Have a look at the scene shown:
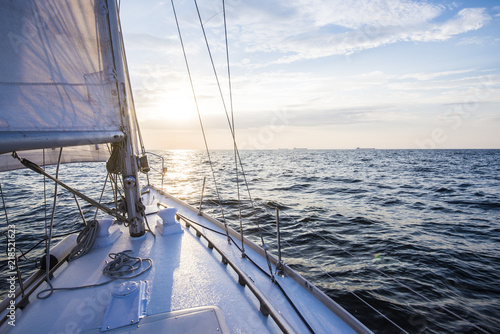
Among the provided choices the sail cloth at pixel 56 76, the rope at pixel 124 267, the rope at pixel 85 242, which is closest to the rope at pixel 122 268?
the rope at pixel 124 267

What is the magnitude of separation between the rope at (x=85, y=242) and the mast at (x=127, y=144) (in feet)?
1.89

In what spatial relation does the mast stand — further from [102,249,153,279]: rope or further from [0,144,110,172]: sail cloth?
[0,144,110,172]: sail cloth

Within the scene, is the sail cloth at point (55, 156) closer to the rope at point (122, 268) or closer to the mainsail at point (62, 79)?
the mainsail at point (62, 79)

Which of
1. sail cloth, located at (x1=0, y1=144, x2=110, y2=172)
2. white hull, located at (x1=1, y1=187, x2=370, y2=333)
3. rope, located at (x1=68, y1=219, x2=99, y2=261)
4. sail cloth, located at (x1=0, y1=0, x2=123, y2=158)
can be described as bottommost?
white hull, located at (x1=1, y1=187, x2=370, y2=333)

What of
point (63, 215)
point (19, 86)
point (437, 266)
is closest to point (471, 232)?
point (437, 266)

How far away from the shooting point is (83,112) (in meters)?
3.11

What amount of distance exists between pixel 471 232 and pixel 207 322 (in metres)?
9.93

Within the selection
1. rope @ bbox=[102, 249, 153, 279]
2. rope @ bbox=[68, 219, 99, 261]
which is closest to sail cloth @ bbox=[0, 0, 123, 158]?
rope @ bbox=[102, 249, 153, 279]

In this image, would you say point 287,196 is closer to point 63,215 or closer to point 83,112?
point 63,215

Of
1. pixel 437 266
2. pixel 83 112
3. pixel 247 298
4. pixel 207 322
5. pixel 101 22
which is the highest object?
pixel 101 22

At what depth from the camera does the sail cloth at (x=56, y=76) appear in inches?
93.6

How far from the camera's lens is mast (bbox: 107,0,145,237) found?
3756mm

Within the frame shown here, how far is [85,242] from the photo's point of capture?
13.5 feet

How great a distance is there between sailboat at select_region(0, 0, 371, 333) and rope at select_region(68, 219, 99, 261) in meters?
0.02
